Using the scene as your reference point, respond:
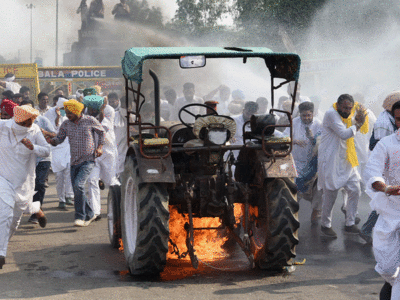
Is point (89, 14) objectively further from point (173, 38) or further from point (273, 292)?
point (273, 292)

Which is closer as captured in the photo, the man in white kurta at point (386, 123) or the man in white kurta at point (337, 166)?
the man in white kurta at point (386, 123)

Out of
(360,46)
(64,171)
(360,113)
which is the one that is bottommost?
(64,171)

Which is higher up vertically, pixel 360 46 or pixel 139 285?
pixel 360 46

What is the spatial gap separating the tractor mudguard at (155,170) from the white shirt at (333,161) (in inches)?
138

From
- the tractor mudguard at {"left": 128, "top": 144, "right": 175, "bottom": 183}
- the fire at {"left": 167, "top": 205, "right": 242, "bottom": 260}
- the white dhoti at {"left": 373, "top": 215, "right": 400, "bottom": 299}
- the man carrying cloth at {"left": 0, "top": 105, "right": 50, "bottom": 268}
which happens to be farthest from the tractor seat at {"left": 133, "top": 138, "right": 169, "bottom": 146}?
the white dhoti at {"left": 373, "top": 215, "right": 400, "bottom": 299}

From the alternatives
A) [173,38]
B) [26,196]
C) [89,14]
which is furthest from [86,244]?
[89,14]

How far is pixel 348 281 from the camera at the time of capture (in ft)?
21.5

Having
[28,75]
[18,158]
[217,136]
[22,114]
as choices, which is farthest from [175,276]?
[28,75]

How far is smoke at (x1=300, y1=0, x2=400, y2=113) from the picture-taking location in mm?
19094

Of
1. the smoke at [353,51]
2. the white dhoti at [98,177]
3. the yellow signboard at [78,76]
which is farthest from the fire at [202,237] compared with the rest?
the yellow signboard at [78,76]

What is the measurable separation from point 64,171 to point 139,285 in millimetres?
5642

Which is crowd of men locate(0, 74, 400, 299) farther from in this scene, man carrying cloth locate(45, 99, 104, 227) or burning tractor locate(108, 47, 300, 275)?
burning tractor locate(108, 47, 300, 275)

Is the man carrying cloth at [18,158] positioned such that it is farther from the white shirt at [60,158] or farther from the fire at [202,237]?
the white shirt at [60,158]

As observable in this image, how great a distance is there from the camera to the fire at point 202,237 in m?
7.39
